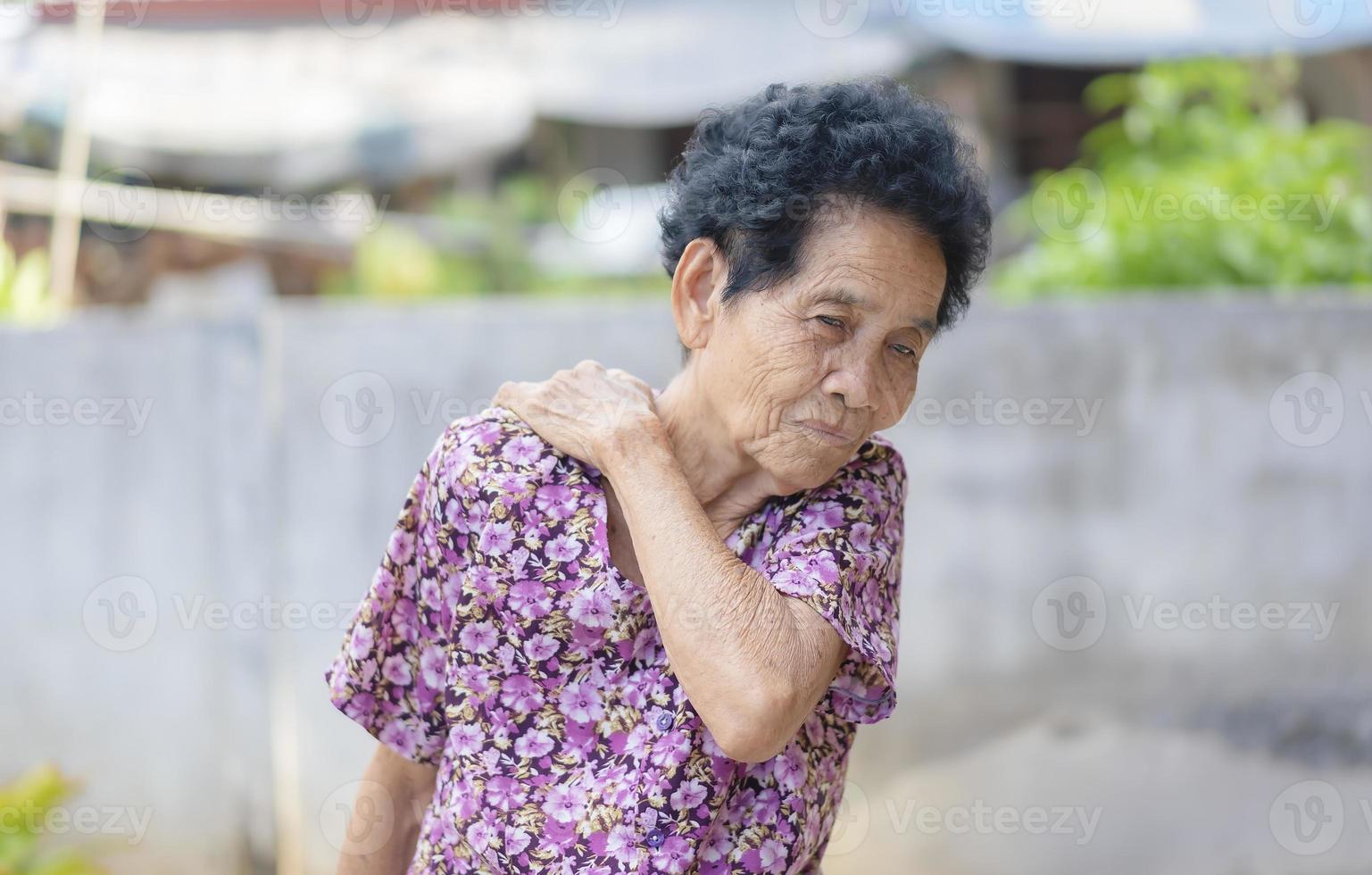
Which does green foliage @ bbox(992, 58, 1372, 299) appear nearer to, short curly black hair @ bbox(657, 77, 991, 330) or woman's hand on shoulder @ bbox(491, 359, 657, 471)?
short curly black hair @ bbox(657, 77, 991, 330)

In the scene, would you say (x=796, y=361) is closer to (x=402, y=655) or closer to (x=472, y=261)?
(x=402, y=655)

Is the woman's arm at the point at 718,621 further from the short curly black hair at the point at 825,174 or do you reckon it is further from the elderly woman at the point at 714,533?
the short curly black hair at the point at 825,174

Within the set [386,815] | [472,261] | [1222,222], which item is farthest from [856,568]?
[472,261]

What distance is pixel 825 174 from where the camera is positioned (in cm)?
143

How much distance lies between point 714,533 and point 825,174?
1.46 ft

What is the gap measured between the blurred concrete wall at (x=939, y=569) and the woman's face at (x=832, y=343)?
6.87 feet

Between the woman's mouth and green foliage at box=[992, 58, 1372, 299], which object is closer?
the woman's mouth

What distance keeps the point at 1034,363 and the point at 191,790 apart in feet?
9.41

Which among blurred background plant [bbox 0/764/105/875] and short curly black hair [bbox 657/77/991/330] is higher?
short curly black hair [bbox 657/77/991/330]

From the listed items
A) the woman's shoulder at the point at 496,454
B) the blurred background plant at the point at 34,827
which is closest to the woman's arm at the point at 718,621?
the woman's shoulder at the point at 496,454

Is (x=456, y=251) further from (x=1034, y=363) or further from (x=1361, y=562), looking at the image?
(x=1361, y=562)

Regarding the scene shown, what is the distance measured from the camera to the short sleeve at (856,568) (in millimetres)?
1459

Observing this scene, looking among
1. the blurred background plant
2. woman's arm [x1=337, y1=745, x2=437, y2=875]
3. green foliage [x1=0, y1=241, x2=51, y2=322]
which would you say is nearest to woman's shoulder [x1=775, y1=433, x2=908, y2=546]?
woman's arm [x1=337, y1=745, x2=437, y2=875]

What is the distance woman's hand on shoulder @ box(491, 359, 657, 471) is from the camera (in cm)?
157
